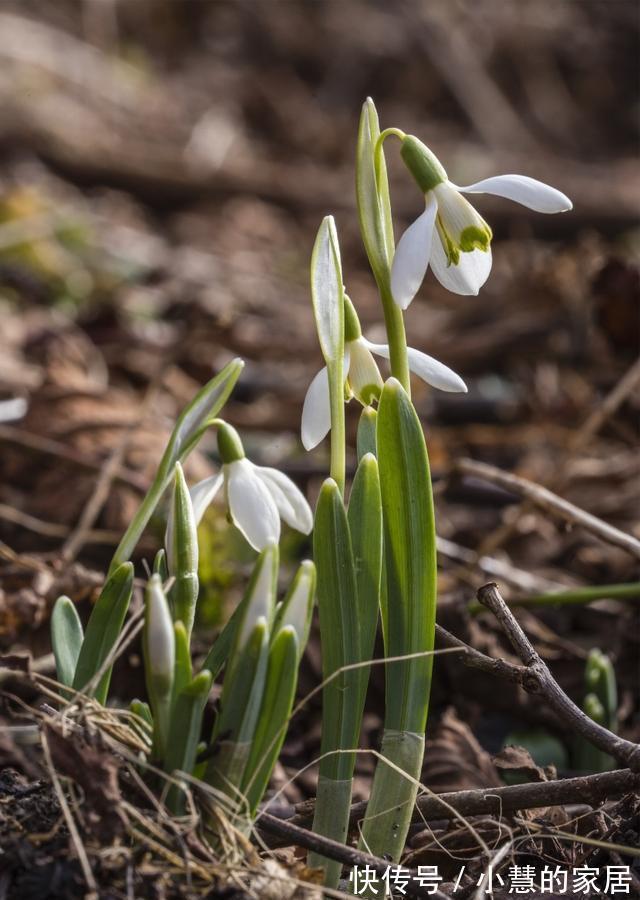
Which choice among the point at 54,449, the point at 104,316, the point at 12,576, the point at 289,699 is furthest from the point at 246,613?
the point at 104,316

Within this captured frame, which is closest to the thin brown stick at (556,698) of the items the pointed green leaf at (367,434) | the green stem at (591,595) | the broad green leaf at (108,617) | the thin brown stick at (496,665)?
the thin brown stick at (496,665)

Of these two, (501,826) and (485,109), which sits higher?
(485,109)

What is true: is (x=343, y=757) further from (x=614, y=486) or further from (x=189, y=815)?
(x=614, y=486)

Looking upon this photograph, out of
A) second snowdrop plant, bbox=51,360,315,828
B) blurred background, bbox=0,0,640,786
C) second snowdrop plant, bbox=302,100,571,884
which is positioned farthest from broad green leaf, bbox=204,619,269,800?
blurred background, bbox=0,0,640,786

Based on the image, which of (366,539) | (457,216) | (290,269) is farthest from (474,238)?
(290,269)

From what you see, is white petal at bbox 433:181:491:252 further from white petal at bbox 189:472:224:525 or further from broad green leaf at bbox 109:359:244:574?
white petal at bbox 189:472:224:525

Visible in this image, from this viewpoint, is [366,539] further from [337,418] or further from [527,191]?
[527,191]
